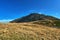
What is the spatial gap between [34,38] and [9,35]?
4.31 meters

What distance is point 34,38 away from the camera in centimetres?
2659

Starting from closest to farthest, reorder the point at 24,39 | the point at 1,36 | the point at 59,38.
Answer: the point at 1,36 < the point at 24,39 < the point at 59,38

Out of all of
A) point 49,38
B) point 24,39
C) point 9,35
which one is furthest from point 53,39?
point 9,35

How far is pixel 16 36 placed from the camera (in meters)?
25.3

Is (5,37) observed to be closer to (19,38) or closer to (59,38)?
(19,38)

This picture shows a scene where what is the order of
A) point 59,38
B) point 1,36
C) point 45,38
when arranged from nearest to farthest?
1. point 1,36
2. point 45,38
3. point 59,38

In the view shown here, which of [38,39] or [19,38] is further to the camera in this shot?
[38,39]

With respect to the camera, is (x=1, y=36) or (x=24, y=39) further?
Result: (x=24, y=39)

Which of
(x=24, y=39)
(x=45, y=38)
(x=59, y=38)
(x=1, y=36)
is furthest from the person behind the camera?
(x=59, y=38)

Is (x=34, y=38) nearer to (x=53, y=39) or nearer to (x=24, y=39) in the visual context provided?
(x=24, y=39)

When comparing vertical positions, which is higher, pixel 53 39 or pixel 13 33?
pixel 13 33

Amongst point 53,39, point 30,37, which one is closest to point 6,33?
point 30,37

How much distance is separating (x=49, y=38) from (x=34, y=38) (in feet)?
11.1

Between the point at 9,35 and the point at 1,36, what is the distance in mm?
1684
